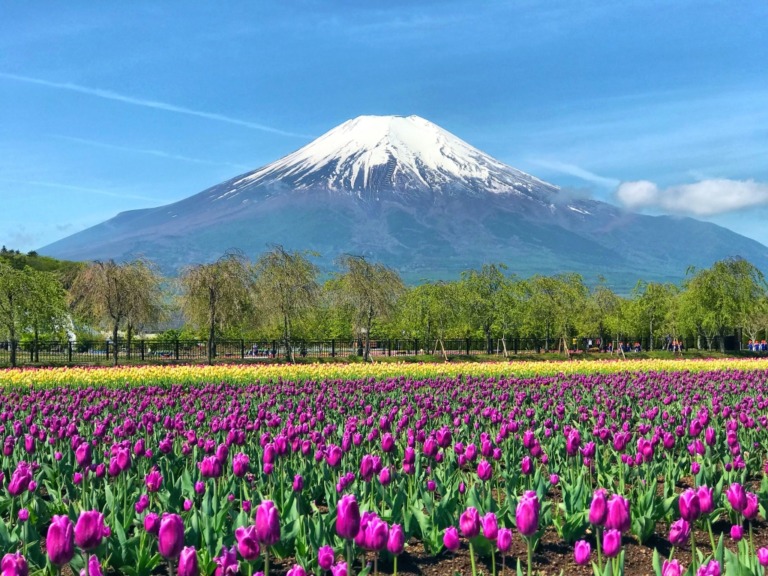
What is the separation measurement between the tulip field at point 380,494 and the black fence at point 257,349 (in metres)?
26.8

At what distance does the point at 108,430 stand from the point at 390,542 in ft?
22.3

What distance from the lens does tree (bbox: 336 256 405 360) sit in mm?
41656

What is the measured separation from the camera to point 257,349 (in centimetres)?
4872

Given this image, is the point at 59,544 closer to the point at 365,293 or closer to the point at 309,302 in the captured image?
the point at 309,302

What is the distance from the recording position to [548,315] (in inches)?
2094

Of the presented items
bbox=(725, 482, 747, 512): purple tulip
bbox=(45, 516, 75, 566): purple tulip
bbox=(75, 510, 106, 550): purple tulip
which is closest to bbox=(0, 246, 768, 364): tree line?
bbox=(725, 482, 747, 512): purple tulip

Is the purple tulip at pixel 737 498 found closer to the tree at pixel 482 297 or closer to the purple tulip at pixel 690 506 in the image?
the purple tulip at pixel 690 506

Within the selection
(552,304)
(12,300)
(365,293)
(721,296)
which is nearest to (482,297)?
(552,304)

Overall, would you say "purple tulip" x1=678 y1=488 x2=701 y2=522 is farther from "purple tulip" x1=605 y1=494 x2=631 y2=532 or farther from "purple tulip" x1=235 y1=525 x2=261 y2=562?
"purple tulip" x1=235 y1=525 x2=261 y2=562

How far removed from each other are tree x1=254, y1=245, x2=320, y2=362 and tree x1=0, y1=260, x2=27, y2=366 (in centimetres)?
1064

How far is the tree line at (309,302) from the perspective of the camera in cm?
3744

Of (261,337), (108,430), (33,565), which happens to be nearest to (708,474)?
(33,565)

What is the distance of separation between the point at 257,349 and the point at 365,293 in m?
10.3

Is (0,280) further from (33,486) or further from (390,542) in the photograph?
(390,542)
